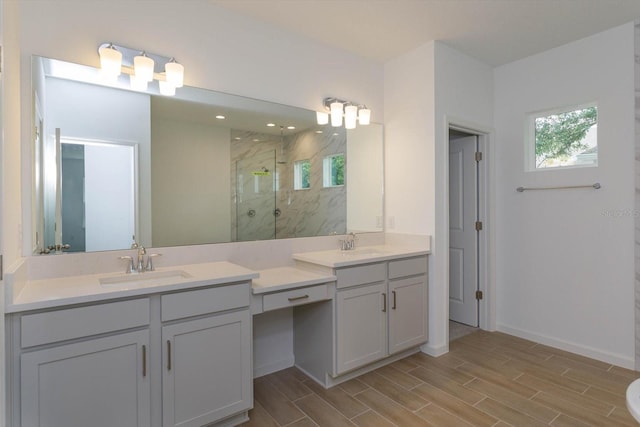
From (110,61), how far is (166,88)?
1.08 ft

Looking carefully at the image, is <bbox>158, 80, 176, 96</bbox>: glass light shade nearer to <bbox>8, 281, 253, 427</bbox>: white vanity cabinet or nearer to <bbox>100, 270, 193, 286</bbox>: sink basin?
<bbox>100, 270, 193, 286</bbox>: sink basin

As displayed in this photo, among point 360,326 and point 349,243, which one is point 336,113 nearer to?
point 349,243

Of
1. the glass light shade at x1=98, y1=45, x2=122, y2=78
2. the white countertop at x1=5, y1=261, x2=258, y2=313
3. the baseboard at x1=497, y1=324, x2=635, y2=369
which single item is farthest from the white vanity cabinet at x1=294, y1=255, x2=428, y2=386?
the glass light shade at x1=98, y1=45, x2=122, y2=78

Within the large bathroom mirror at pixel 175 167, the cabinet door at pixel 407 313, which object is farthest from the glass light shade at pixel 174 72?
the cabinet door at pixel 407 313

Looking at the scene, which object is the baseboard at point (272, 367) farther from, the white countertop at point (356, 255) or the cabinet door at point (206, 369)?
the white countertop at point (356, 255)

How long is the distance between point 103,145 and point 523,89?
3.58 m

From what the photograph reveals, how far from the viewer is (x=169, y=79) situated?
2.12 m

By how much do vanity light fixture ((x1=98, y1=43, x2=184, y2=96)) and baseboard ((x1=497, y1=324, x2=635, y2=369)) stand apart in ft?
12.0

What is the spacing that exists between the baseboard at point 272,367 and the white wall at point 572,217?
2.23 meters

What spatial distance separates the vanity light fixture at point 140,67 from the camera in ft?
6.34

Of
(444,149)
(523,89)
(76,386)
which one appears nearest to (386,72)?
(444,149)

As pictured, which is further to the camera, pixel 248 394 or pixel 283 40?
pixel 283 40

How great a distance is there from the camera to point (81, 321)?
1491 millimetres

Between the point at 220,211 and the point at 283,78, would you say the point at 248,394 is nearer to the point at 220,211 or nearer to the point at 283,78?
the point at 220,211
